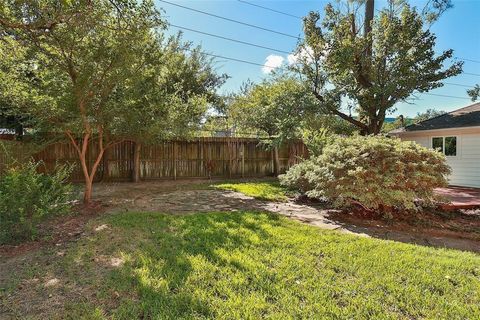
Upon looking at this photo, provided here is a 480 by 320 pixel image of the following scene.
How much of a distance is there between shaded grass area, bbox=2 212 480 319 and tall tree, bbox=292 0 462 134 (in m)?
8.35

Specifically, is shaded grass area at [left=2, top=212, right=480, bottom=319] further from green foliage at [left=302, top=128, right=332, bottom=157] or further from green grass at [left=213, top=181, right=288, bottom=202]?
green foliage at [left=302, top=128, right=332, bottom=157]

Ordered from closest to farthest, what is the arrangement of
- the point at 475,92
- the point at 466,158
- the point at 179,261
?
the point at 179,261 → the point at 466,158 → the point at 475,92

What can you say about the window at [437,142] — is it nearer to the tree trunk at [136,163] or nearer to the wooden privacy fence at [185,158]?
the wooden privacy fence at [185,158]

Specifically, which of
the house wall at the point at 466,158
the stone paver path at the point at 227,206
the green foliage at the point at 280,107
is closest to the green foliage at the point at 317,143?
the stone paver path at the point at 227,206

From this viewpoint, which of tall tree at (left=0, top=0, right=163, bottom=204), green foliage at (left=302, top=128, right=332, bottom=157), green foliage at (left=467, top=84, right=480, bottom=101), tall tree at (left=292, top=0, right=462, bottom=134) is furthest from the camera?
green foliage at (left=467, top=84, right=480, bottom=101)

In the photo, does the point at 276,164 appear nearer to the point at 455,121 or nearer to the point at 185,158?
the point at 185,158

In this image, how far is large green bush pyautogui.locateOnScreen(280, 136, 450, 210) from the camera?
5.77 metres

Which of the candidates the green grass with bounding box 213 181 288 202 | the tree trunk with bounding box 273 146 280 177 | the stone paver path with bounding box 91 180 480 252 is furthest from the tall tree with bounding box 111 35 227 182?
the tree trunk with bounding box 273 146 280 177

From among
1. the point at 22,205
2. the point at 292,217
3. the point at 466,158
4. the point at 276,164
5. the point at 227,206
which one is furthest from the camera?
the point at 276,164

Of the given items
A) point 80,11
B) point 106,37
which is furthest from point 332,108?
point 80,11

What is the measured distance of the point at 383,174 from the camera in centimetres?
584

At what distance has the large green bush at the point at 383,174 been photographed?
18.9 feet

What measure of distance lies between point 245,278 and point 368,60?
35.4ft

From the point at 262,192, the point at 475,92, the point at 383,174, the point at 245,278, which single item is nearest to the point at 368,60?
the point at 262,192
